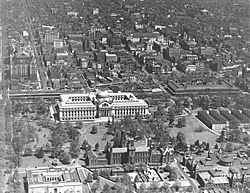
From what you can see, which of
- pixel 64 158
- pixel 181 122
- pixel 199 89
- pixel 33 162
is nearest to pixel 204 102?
pixel 199 89

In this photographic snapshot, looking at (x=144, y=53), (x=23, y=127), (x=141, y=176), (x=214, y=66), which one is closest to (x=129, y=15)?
(x=144, y=53)

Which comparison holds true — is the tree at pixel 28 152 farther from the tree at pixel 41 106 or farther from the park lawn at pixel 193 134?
the park lawn at pixel 193 134

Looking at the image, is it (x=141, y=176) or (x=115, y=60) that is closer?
(x=141, y=176)

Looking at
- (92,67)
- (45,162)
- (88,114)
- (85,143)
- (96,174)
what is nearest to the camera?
(96,174)

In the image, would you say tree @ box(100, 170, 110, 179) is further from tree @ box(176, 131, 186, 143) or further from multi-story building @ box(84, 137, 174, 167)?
tree @ box(176, 131, 186, 143)

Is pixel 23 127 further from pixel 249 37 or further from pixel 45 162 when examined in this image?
pixel 249 37

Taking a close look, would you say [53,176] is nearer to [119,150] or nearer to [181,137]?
[119,150]

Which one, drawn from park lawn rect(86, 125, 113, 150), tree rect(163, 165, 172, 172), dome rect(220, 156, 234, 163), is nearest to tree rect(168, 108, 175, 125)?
park lawn rect(86, 125, 113, 150)
